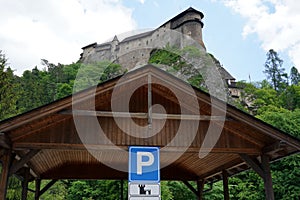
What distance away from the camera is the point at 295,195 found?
62.8ft

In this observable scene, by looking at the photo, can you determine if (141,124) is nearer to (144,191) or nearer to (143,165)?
(143,165)

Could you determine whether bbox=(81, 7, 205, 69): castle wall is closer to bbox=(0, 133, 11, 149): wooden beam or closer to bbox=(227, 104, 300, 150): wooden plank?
bbox=(227, 104, 300, 150): wooden plank

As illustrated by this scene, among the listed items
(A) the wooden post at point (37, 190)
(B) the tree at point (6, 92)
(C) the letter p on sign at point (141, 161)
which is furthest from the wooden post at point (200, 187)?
(B) the tree at point (6, 92)

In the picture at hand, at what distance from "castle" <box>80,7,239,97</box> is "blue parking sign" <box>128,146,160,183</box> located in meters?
38.5

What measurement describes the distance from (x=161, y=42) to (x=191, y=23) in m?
6.09

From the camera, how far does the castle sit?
50.0 m

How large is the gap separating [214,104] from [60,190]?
16674 millimetres

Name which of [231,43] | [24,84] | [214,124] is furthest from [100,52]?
[214,124]

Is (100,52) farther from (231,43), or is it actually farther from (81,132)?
(81,132)

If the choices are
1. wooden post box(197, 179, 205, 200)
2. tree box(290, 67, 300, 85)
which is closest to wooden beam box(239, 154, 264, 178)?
wooden post box(197, 179, 205, 200)

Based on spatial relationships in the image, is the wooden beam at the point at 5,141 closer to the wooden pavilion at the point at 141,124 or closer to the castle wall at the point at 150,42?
the wooden pavilion at the point at 141,124

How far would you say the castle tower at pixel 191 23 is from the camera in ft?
163

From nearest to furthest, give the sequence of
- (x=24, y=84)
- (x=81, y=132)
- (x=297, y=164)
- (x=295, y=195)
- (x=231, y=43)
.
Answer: (x=81, y=132)
(x=295, y=195)
(x=297, y=164)
(x=231, y=43)
(x=24, y=84)

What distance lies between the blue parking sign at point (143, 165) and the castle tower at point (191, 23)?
147 feet
